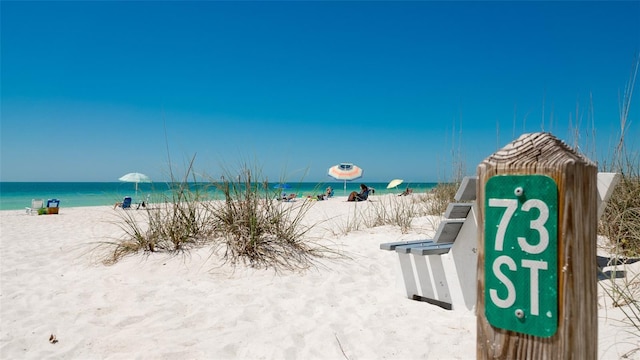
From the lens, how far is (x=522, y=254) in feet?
3.15

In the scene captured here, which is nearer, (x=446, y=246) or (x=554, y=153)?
(x=554, y=153)

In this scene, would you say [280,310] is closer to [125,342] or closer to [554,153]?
[125,342]

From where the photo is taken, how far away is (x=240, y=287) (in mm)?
3314

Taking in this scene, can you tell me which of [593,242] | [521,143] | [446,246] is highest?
[521,143]

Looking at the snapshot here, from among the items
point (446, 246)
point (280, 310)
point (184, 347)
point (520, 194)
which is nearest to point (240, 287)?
point (280, 310)

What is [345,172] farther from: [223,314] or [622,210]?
[223,314]

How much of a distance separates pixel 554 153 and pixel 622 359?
5.58 feet

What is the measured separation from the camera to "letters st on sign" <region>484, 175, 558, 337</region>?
92 cm

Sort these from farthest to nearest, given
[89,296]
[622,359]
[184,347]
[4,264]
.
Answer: [4,264] < [89,296] < [184,347] < [622,359]

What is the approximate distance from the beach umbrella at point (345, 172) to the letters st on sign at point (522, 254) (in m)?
16.9

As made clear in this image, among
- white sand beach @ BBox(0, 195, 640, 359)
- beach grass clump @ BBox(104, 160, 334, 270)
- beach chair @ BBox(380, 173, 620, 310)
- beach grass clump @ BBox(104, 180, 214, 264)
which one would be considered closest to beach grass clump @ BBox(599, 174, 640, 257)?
beach chair @ BBox(380, 173, 620, 310)

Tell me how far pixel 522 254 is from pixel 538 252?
0.03 m

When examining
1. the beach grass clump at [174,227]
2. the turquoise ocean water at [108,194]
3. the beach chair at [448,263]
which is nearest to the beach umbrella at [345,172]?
the turquoise ocean water at [108,194]

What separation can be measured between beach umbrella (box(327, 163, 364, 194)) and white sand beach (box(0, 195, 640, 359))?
14050mm
